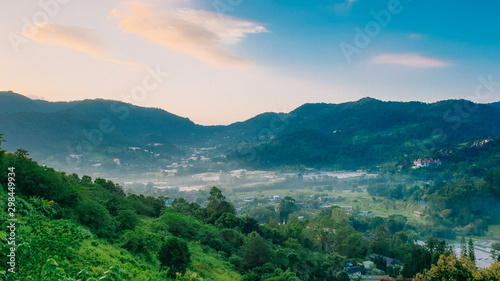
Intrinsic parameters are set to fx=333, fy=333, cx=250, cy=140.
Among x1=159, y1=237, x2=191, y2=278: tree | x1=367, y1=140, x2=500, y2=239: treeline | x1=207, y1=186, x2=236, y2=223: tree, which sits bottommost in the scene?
x1=367, y1=140, x2=500, y2=239: treeline

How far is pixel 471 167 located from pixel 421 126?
2243 inches

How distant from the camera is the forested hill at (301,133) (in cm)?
12812

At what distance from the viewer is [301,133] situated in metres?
168

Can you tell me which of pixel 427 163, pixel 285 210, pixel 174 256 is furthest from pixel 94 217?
pixel 427 163

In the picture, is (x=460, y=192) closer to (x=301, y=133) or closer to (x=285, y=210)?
(x=285, y=210)

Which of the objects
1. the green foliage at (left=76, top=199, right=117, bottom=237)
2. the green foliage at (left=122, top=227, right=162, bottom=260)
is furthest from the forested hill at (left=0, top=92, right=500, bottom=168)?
the green foliage at (left=122, top=227, right=162, bottom=260)

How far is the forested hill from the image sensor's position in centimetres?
12812

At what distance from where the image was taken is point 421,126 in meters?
Answer: 157

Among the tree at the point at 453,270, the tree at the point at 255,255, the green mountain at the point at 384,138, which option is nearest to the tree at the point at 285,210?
the tree at the point at 255,255

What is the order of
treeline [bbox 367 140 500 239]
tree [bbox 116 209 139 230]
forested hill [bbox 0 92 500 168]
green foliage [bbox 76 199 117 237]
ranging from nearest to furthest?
green foliage [bbox 76 199 117 237], tree [bbox 116 209 139 230], treeline [bbox 367 140 500 239], forested hill [bbox 0 92 500 168]

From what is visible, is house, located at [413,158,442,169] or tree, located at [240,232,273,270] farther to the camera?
house, located at [413,158,442,169]

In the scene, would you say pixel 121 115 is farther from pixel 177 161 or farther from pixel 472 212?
pixel 472 212

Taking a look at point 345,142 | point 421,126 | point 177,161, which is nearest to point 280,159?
point 345,142

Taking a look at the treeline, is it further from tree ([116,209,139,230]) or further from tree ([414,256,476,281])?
tree ([116,209,139,230])
